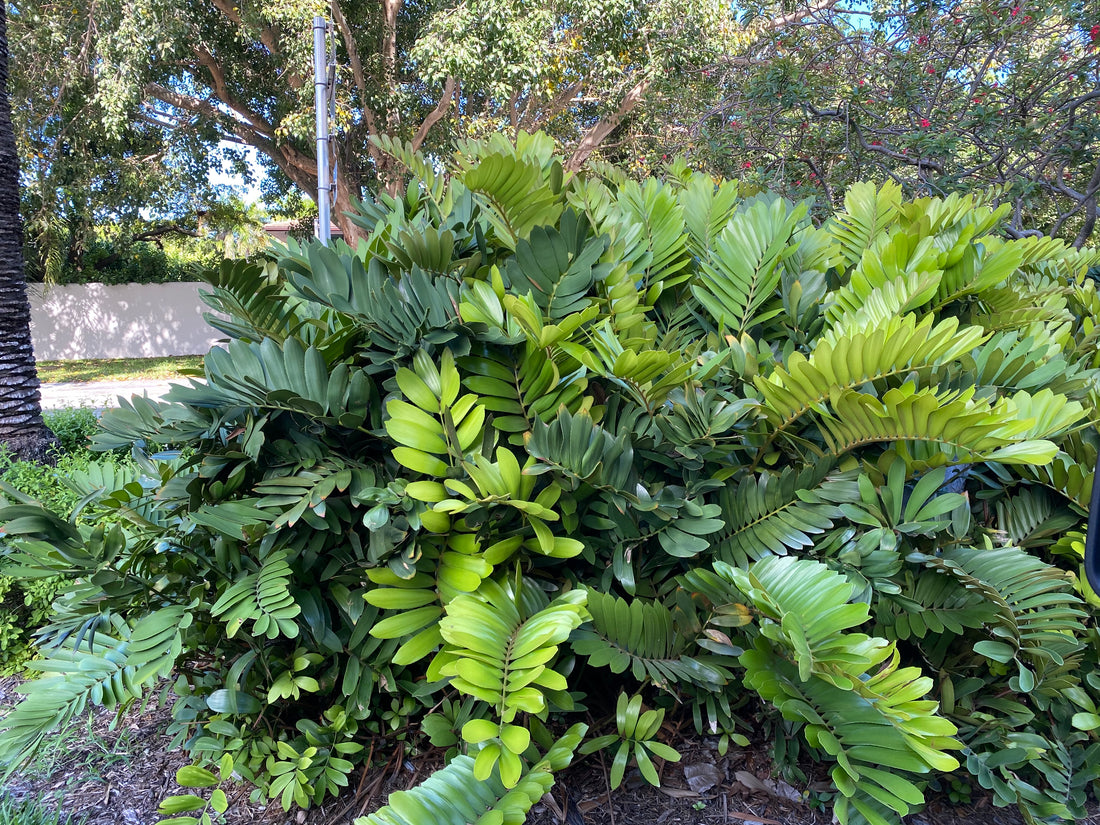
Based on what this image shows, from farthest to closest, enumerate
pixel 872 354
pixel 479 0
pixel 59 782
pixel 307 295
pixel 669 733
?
pixel 479 0 < pixel 59 782 < pixel 669 733 < pixel 307 295 < pixel 872 354

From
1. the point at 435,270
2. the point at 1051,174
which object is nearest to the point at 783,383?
the point at 435,270

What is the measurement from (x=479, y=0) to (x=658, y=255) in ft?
31.0

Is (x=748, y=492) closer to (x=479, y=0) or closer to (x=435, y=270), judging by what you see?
(x=435, y=270)

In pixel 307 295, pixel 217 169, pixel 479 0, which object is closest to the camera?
pixel 307 295

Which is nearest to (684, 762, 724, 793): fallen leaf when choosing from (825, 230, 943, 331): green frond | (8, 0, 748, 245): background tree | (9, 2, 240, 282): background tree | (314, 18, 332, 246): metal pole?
(825, 230, 943, 331): green frond

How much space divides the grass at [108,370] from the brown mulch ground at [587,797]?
1244 centimetres

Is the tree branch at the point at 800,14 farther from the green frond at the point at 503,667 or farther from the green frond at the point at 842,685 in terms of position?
the green frond at the point at 503,667

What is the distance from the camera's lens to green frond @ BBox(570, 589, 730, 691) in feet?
4.53

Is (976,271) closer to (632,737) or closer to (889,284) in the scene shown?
(889,284)

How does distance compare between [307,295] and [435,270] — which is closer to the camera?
[307,295]

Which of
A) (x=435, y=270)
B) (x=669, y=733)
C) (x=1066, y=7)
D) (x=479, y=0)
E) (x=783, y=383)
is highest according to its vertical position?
(x=479, y=0)

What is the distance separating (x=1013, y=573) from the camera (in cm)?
141

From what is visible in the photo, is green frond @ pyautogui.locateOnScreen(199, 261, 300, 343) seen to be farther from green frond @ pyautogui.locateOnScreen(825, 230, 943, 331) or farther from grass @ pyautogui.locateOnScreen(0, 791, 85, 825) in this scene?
green frond @ pyautogui.locateOnScreen(825, 230, 943, 331)

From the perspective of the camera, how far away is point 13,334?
4652mm
